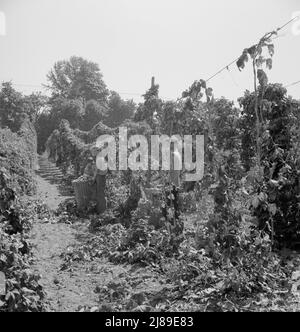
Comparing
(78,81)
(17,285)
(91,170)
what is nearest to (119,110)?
(78,81)

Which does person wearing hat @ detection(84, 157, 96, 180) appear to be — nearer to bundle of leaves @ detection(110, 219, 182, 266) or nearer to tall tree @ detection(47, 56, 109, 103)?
bundle of leaves @ detection(110, 219, 182, 266)

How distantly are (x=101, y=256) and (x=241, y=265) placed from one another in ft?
10.2

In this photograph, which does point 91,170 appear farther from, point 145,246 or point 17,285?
point 17,285

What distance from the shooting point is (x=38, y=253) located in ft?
24.7

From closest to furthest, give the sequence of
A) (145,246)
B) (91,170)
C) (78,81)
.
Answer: (145,246) → (91,170) → (78,81)

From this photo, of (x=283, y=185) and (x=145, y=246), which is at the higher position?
(x=283, y=185)

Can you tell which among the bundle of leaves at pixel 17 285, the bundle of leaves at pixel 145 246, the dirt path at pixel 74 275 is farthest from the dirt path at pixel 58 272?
the bundle of leaves at pixel 145 246

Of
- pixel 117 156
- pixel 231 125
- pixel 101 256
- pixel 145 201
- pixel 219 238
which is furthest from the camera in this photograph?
pixel 231 125

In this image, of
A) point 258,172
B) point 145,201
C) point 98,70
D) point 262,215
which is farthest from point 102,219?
point 98,70

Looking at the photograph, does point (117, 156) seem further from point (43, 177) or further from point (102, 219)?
point (43, 177)

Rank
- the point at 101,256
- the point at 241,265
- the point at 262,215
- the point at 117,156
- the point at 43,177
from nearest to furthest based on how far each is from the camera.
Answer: the point at 241,265 < the point at 262,215 < the point at 101,256 < the point at 117,156 < the point at 43,177

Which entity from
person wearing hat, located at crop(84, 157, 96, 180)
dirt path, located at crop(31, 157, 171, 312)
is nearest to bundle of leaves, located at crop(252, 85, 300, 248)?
dirt path, located at crop(31, 157, 171, 312)

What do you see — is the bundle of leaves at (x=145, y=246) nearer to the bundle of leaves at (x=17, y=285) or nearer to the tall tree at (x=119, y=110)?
the bundle of leaves at (x=17, y=285)

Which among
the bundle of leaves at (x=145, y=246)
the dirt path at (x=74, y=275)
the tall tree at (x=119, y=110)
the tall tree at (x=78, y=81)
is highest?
the tall tree at (x=78, y=81)
